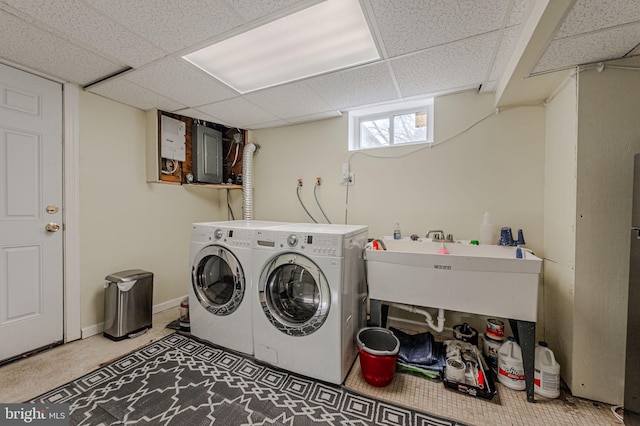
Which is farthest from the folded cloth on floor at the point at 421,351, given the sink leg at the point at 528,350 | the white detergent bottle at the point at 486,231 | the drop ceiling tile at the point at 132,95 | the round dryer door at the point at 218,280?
the drop ceiling tile at the point at 132,95

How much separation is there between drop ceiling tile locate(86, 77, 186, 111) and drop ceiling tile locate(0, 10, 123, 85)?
8 centimetres

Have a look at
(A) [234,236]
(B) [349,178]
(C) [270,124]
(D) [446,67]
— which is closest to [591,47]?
(D) [446,67]

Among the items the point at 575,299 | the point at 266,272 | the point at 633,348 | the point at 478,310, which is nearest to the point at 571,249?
the point at 575,299

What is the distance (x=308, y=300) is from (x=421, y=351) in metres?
0.93

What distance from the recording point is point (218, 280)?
2.09m

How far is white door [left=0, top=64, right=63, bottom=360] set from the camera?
176cm

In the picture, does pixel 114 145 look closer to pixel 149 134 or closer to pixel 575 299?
pixel 149 134

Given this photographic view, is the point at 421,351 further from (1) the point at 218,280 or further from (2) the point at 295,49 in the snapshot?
(2) the point at 295,49

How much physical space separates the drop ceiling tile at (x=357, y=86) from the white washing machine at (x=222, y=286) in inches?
48.3

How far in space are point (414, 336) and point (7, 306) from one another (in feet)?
9.96

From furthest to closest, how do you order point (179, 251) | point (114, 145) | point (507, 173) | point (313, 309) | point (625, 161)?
point (179, 251), point (114, 145), point (507, 173), point (313, 309), point (625, 161)

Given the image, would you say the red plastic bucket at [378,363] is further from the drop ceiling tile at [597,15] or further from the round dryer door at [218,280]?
the drop ceiling tile at [597,15]

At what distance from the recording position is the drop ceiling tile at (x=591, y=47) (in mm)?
1193

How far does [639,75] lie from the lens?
1.36m
